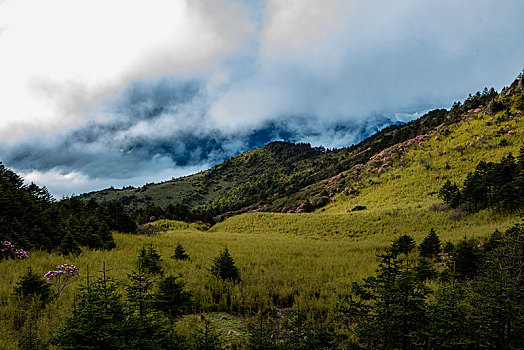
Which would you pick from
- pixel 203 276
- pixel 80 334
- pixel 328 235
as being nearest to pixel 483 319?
pixel 80 334

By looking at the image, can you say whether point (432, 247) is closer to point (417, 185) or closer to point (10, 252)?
point (10, 252)

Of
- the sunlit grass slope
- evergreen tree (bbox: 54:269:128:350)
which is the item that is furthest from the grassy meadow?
evergreen tree (bbox: 54:269:128:350)

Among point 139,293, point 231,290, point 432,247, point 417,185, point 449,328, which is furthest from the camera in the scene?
point 417,185

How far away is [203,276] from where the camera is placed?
918 centimetres

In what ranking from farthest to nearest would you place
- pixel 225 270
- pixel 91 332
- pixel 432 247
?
1. pixel 432 247
2. pixel 225 270
3. pixel 91 332

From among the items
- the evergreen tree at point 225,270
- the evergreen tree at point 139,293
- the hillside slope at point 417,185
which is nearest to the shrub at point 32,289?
the evergreen tree at point 139,293

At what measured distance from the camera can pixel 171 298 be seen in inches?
229

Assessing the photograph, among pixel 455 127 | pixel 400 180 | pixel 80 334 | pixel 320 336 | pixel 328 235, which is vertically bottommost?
pixel 328 235

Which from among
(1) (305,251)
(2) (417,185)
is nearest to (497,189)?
(1) (305,251)

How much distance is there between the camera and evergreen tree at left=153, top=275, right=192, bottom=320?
18.8ft

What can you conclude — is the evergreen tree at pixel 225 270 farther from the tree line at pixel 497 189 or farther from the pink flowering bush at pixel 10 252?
the tree line at pixel 497 189

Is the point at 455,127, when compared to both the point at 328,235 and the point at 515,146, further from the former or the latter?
the point at 328,235

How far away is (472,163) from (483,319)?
121 ft

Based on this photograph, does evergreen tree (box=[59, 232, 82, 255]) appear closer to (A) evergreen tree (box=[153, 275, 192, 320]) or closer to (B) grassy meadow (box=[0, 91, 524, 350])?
(B) grassy meadow (box=[0, 91, 524, 350])
